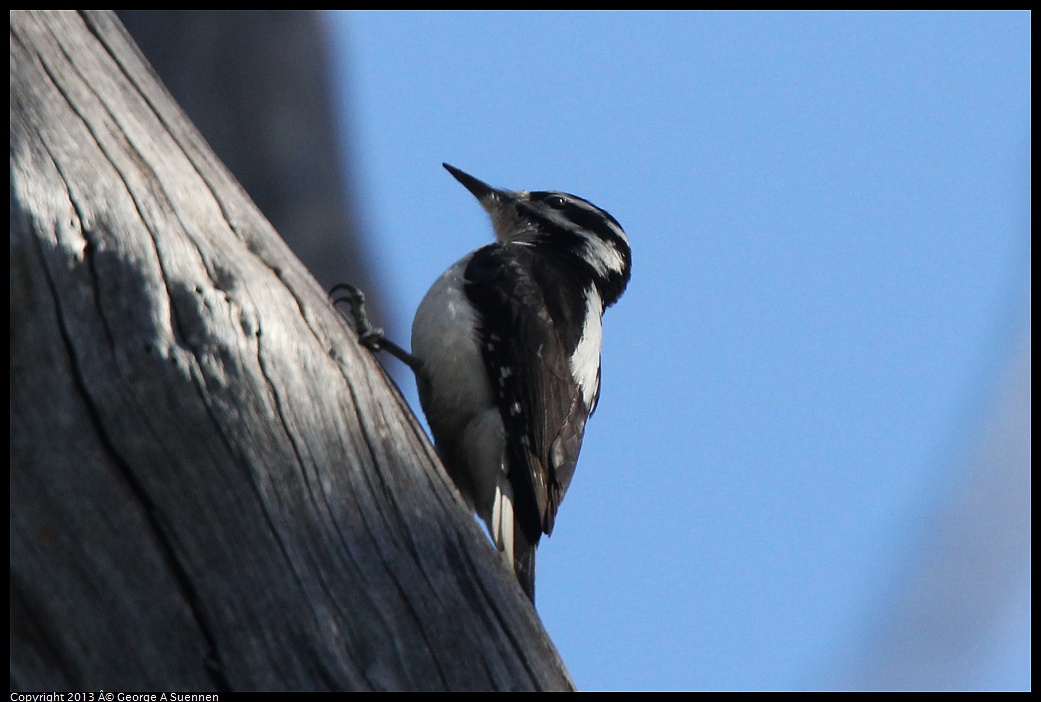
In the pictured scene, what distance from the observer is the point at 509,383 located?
11.9ft

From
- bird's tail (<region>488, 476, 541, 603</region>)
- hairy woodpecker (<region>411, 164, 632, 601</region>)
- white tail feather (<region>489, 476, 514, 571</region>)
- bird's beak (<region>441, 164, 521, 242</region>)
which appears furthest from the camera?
bird's beak (<region>441, 164, 521, 242</region>)

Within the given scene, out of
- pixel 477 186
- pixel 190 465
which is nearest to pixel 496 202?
pixel 477 186

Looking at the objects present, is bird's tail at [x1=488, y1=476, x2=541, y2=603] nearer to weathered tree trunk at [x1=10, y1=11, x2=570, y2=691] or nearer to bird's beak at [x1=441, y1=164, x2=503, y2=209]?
weathered tree trunk at [x1=10, y1=11, x2=570, y2=691]

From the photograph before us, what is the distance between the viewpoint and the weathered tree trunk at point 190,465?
192 centimetres

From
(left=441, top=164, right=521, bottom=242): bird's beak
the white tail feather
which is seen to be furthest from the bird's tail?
(left=441, top=164, right=521, bottom=242): bird's beak

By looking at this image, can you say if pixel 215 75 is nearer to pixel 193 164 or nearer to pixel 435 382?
pixel 435 382

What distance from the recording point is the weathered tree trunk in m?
1.92

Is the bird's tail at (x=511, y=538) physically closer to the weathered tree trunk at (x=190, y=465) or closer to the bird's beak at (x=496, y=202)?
the weathered tree trunk at (x=190, y=465)

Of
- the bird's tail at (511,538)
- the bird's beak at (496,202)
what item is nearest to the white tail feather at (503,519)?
the bird's tail at (511,538)

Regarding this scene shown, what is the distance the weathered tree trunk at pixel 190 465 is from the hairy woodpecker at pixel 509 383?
3.22 feet

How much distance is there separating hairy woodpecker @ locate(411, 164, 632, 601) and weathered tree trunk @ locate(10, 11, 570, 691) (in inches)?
38.6

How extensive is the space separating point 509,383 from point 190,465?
166cm

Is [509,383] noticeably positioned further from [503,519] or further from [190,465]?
[190,465]

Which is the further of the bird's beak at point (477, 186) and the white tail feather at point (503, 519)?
the bird's beak at point (477, 186)
